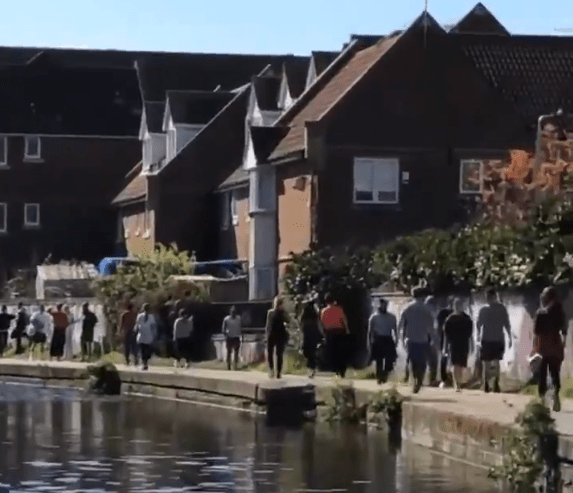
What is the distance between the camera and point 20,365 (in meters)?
52.5

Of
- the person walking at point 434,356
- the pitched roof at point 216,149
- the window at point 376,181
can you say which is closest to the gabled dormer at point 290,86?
the pitched roof at point 216,149

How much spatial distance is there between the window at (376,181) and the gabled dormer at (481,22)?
68.7 feet


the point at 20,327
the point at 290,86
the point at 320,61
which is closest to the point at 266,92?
the point at 290,86

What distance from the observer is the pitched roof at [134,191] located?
82812 millimetres

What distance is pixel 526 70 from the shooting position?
222 ft

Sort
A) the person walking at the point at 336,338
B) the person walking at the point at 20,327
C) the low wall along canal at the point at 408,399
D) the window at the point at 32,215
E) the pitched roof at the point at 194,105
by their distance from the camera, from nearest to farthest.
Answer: the low wall along canal at the point at 408,399 → the person walking at the point at 336,338 → the person walking at the point at 20,327 → the pitched roof at the point at 194,105 → the window at the point at 32,215

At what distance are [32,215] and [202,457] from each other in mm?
65834

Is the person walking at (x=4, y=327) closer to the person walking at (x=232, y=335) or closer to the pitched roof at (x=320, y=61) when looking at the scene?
the pitched roof at (x=320, y=61)

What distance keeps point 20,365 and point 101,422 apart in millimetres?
19747

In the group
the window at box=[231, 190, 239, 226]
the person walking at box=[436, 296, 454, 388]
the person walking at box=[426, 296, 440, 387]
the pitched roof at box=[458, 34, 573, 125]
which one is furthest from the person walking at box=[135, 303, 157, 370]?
the window at box=[231, 190, 239, 226]

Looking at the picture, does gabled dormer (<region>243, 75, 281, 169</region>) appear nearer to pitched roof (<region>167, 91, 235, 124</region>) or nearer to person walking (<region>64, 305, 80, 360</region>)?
pitched roof (<region>167, 91, 235, 124</region>)

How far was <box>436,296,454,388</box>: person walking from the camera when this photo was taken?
35.1m

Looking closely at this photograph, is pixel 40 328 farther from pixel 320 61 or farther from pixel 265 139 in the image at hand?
pixel 320 61

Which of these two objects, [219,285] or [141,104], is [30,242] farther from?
[219,285]
